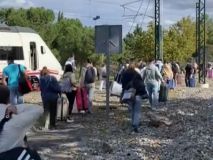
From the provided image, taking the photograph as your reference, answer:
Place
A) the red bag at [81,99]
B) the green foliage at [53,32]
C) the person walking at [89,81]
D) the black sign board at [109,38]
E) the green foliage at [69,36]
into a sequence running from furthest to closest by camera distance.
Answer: the green foliage at [53,32], the green foliage at [69,36], the person walking at [89,81], the red bag at [81,99], the black sign board at [109,38]

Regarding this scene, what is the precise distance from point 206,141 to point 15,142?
885cm

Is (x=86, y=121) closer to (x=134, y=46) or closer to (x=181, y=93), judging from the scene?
(x=181, y=93)

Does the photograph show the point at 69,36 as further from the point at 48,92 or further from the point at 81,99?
the point at 48,92

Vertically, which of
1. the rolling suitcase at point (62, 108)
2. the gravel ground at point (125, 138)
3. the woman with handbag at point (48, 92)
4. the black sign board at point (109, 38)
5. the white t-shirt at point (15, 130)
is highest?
the black sign board at point (109, 38)

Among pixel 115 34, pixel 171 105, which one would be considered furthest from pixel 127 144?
pixel 171 105

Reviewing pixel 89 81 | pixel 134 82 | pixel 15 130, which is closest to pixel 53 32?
pixel 89 81

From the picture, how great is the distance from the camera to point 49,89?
51.7 ft

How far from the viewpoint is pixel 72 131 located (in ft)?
52.2

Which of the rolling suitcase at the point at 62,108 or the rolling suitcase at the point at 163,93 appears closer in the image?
the rolling suitcase at the point at 62,108

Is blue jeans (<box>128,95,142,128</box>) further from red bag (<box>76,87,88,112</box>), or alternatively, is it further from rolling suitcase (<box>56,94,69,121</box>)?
red bag (<box>76,87,88,112</box>)

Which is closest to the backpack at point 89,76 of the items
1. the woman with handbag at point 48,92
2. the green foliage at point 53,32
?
the woman with handbag at point 48,92

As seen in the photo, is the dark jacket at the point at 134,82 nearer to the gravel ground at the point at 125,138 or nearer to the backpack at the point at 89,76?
the gravel ground at the point at 125,138

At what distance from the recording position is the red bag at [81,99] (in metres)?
19.3

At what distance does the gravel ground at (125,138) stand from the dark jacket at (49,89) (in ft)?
2.83
